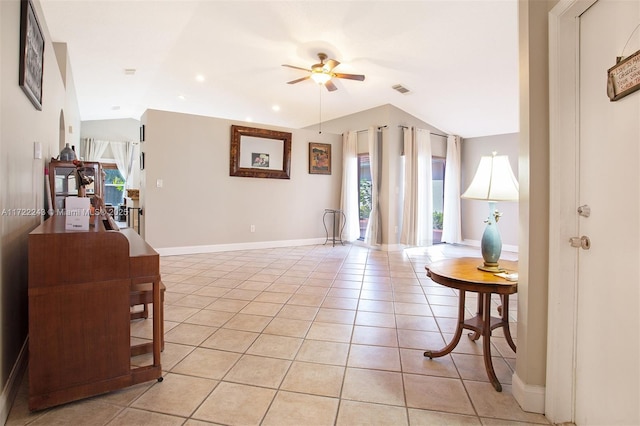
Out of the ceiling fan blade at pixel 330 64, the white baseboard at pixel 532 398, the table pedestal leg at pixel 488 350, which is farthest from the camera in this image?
the ceiling fan blade at pixel 330 64

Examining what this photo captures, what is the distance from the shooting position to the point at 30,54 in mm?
1910

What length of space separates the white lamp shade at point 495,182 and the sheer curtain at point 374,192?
4.15 metres

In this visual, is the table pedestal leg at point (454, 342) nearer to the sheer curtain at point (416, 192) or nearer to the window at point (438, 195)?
the sheer curtain at point (416, 192)

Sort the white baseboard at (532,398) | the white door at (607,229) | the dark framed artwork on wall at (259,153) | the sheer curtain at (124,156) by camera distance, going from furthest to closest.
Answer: the sheer curtain at (124,156) < the dark framed artwork on wall at (259,153) < the white baseboard at (532,398) < the white door at (607,229)

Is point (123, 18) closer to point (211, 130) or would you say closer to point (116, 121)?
point (211, 130)

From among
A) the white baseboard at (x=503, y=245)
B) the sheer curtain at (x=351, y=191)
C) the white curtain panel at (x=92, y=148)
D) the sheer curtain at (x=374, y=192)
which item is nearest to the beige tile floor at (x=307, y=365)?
the sheer curtain at (x=374, y=192)

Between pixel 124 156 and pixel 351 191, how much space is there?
638 cm

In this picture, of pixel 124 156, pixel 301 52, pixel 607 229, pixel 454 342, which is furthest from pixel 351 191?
pixel 124 156

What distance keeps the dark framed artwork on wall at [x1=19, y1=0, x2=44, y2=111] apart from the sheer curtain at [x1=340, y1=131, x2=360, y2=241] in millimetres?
4966

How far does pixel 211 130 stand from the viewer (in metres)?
5.32

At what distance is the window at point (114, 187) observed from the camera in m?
8.55

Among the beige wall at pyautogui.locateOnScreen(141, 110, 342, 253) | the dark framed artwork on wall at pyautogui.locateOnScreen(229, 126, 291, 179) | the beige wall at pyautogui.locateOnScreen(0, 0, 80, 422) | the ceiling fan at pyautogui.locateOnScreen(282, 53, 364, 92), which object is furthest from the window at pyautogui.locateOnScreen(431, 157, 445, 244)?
the beige wall at pyautogui.locateOnScreen(0, 0, 80, 422)

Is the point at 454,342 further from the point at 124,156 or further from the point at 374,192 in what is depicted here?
the point at 124,156

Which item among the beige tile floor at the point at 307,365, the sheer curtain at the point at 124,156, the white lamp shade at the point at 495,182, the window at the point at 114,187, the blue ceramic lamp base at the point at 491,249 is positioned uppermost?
the sheer curtain at the point at 124,156
